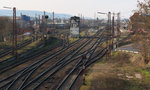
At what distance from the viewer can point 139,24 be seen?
22891 mm

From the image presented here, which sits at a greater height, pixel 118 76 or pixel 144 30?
pixel 144 30

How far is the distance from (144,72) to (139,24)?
6623mm

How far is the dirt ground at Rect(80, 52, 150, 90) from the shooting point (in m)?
14.7

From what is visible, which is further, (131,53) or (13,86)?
(131,53)

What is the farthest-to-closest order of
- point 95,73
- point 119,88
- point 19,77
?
point 95,73 < point 19,77 < point 119,88

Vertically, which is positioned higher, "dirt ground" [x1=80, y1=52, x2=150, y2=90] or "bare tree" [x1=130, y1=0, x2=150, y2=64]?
"bare tree" [x1=130, y1=0, x2=150, y2=64]

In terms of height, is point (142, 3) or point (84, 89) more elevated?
point (142, 3)

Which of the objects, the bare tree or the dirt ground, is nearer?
the dirt ground

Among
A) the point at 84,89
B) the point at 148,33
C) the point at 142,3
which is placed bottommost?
the point at 84,89

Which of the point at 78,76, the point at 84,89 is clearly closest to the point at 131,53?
the point at 78,76

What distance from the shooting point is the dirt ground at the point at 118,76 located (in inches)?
579

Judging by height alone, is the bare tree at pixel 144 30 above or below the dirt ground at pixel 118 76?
above

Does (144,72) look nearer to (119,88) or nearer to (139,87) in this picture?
(139,87)

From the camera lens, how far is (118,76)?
58.4 feet
